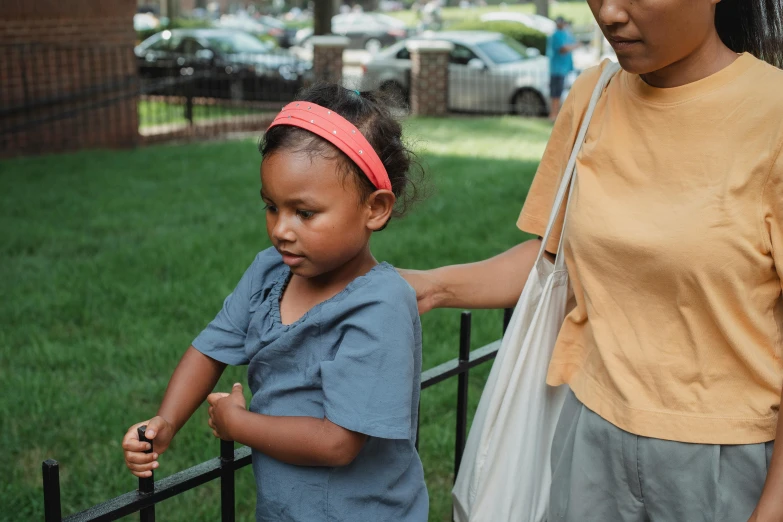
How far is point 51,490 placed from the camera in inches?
60.9

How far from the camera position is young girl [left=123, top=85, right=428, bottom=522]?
150cm

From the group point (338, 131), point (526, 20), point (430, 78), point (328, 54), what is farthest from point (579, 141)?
point (526, 20)

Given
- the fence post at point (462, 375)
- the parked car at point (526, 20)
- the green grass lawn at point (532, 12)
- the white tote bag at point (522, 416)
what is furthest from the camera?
the green grass lawn at point (532, 12)

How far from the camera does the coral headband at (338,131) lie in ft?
5.03

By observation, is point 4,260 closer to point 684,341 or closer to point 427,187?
point 427,187

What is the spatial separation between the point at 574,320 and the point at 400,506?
1.56ft

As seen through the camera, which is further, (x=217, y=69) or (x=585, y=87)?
(x=217, y=69)

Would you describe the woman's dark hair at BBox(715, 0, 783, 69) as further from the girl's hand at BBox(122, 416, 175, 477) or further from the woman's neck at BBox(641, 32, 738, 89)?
the girl's hand at BBox(122, 416, 175, 477)

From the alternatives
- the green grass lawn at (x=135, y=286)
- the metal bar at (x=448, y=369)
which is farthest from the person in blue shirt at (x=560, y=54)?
the metal bar at (x=448, y=369)

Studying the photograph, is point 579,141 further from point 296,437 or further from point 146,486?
point 146,486

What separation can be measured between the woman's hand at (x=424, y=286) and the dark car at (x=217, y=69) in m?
10.3

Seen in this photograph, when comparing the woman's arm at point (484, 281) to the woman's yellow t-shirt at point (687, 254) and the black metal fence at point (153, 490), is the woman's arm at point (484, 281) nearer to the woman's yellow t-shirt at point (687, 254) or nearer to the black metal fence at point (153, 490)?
the woman's yellow t-shirt at point (687, 254)

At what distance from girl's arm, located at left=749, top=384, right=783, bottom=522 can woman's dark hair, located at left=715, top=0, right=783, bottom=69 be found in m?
0.69

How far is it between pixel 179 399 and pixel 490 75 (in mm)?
14336
